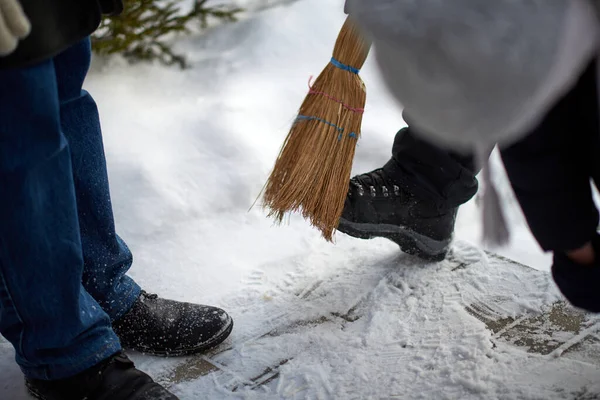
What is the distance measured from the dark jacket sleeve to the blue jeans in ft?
0.10

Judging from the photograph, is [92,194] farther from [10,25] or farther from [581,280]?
[581,280]

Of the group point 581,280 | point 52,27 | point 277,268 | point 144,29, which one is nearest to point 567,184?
point 581,280

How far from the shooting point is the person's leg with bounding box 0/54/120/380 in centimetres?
107

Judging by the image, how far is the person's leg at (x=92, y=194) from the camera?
4.29 ft

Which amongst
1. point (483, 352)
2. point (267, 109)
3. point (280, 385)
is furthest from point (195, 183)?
point (483, 352)

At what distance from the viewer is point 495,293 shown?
1691 mm

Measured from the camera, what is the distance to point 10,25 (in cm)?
94

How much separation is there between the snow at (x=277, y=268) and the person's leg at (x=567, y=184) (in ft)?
0.52

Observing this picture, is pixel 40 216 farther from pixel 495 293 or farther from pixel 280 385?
pixel 495 293

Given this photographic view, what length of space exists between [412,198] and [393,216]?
3.1 inches

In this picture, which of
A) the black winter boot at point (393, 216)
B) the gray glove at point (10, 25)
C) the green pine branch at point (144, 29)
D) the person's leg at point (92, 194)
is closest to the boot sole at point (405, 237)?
the black winter boot at point (393, 216)

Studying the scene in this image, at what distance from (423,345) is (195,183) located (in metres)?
1.14

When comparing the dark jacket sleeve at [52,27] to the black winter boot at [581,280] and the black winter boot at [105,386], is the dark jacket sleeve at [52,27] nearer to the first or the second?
the black winter boot at [105,386]

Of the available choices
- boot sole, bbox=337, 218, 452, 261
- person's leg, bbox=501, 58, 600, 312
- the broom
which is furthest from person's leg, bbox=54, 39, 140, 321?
person's leg, bbox=501, 58, 600, 312
